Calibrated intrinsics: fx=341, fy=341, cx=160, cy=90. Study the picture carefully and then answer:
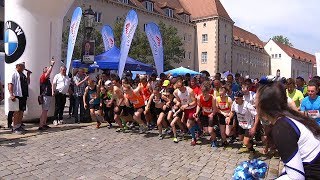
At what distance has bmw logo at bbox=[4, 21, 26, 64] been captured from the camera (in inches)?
373

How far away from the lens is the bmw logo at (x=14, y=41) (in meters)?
9.48

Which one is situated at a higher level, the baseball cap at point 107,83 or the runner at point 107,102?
the baseball cap at point 107,83

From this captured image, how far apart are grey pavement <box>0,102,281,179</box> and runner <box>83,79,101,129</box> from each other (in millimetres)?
994

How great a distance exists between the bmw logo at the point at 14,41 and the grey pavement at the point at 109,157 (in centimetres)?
214

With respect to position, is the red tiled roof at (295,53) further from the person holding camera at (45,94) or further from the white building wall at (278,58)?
the person holding camera at (45,94)

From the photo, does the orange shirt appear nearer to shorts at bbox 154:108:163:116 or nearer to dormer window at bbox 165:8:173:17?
shorts at bbox 154:108:163:116

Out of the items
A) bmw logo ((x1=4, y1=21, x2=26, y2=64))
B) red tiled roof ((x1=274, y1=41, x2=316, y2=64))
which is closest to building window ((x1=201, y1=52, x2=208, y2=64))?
red tiled roof ((x1=274, y1=41, x2=316, y2=64))

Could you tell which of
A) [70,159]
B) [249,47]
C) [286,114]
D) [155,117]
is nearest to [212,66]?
[249,47]

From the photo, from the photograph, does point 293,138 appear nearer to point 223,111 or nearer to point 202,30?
point 223,111

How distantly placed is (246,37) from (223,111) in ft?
242

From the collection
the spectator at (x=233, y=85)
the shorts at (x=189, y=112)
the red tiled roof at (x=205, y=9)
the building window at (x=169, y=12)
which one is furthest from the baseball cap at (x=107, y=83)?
the red tiled roof at (x=205, y=9)

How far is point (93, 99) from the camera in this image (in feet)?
33.1

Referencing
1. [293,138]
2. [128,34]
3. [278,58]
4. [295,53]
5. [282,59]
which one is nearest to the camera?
[293,138]

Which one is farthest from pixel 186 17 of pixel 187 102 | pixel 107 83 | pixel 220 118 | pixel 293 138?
pixel 293 138
